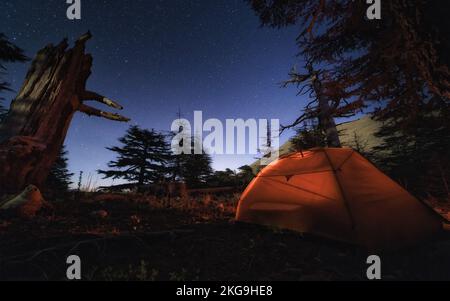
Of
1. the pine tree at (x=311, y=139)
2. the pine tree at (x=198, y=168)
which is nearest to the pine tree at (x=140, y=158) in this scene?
the pine tree at (x=198, y=168)

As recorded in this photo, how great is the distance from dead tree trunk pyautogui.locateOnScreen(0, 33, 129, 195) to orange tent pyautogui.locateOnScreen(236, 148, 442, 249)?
21.7 feet

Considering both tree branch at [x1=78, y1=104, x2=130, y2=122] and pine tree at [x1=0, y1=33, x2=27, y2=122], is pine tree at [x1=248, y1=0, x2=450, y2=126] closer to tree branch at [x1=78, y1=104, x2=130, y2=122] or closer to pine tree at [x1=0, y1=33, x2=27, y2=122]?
tree branch at [x1=78, y1=104, x2=130, y2=122]

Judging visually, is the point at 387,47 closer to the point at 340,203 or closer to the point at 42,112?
the point at 340,203

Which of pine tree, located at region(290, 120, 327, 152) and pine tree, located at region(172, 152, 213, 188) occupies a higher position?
pine tree, located at region(290, 120, 327, 152)

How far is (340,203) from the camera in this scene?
407 cm

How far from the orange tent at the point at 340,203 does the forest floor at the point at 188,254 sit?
0.81 feet

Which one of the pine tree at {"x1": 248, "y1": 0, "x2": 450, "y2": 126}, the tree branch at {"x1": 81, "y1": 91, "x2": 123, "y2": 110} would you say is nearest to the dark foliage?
the pine tree at {"x1": 248, "y1": 0, "x2": 450, "y2": 126}

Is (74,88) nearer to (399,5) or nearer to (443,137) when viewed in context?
(399,5)

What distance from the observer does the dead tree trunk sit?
626cm

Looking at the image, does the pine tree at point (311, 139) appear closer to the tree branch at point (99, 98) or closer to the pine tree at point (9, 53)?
the tree branch at point (99, 98)

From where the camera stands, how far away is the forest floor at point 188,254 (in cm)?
302

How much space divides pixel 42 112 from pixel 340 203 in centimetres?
890

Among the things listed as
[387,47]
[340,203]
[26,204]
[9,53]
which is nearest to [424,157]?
[387,47]

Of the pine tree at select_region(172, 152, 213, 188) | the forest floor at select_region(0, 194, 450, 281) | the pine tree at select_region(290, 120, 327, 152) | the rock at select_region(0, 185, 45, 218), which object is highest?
the pine tree at select_region(290, 120, 327, 152)
